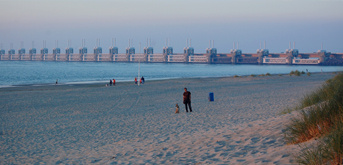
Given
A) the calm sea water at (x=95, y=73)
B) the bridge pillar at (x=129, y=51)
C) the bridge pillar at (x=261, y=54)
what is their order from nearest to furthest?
the calm sea water at (x=95, y=73) → the bridge pillar at (x=261, y=54) → the bridge pillar at (x=129, y=51)

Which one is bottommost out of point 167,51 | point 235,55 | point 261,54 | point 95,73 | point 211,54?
point 95,73

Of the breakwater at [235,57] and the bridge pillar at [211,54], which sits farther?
the bridge pillar at [211,54]

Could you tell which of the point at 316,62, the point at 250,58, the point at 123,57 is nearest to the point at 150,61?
the point at 123,57

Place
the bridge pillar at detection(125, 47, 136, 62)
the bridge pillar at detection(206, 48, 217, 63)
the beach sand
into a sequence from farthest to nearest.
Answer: the bridge pillar at detection(125, 47, 136, 62) → the bridge pillar at detection(206, 48, 217, 63) → the beach sand

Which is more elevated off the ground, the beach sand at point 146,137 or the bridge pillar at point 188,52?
the bridge pillar at point 188,52

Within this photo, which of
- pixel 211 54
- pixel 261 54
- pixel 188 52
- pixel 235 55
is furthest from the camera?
pixel 188 52

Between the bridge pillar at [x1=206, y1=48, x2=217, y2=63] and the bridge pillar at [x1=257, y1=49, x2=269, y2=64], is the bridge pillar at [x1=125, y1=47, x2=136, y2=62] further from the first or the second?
the bridge pillar at [x1=257, y1=49, x2=269, y2=64]

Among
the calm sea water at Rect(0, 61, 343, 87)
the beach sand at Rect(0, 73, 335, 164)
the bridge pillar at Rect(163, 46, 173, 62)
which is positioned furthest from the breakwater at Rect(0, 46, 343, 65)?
the beach sand at Rect(0, 73, 335, 164)

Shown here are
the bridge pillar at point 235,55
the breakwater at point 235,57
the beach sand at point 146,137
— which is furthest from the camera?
the bridge pillar at point 235,55

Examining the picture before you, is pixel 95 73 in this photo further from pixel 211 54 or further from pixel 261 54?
pixel 211 54

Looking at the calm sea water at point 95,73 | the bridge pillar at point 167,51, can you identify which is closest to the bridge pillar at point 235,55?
the bridge pillar at point 167,51

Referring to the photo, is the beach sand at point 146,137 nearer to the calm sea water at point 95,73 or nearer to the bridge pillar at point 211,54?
the calm sea water at point 95,73

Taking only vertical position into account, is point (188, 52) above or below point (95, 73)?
above

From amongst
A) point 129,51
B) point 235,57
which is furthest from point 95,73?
point 129,51
